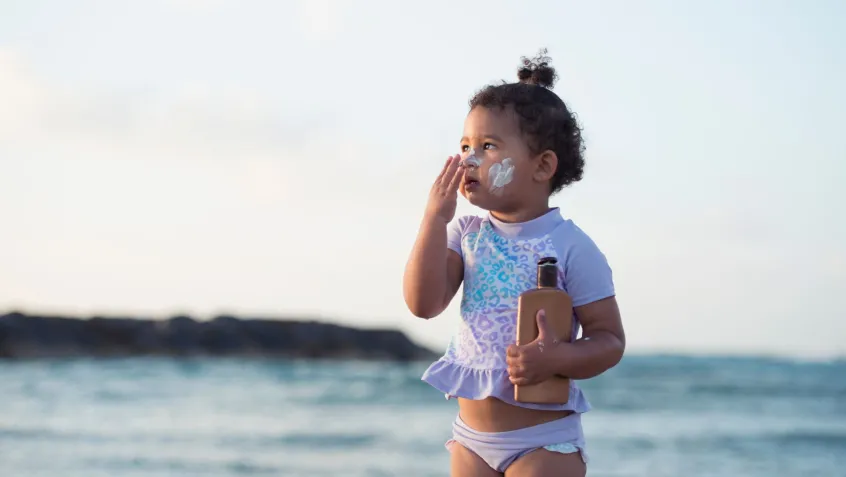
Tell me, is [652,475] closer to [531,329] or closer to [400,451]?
[400,451]

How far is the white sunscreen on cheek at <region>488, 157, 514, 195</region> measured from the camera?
8.81 ft

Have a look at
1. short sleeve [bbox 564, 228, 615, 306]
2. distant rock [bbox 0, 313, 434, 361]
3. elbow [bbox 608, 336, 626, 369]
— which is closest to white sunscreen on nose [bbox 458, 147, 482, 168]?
short sleeve [bbox 564, 228, 615, 306]

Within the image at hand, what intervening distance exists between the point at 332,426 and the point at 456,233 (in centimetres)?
1281

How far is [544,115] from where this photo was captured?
2.73m

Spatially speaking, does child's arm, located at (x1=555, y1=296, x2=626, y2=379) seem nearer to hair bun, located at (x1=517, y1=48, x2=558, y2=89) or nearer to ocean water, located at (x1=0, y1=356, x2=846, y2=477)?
hair bun, located at (x1=517, y1=48, x2=558, y2=89)

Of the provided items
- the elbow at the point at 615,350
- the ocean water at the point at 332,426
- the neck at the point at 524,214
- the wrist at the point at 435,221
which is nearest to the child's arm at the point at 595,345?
the elbow at the point at 615,350

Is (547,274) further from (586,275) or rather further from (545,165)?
(545,165)

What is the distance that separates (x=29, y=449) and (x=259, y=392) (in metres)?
9.82

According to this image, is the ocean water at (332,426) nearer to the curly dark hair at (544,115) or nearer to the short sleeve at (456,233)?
the short sleeve at (456,233)

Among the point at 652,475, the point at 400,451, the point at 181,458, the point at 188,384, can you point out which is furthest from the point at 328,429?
the point at 188,384

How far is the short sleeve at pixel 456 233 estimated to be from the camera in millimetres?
2811

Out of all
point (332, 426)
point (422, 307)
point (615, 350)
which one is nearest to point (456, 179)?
point (422, 307)

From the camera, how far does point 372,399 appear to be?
2022 centimetres

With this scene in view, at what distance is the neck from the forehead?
0.20 meters
